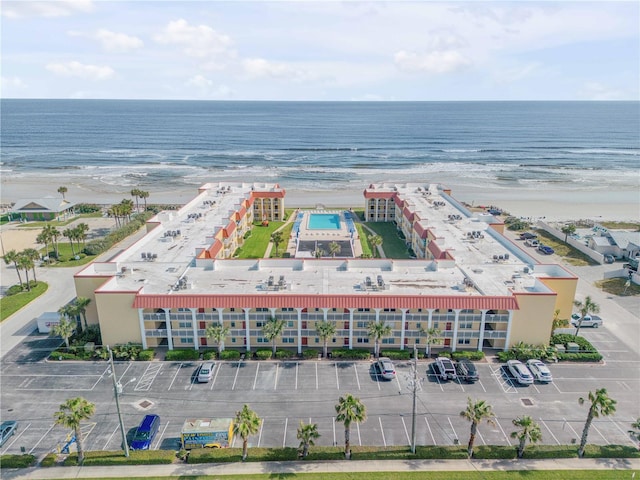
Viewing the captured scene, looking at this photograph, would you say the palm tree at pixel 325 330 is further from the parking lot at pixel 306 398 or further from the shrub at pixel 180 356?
the shrub at pixel 180 356

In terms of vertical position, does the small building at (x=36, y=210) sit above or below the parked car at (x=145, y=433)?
above

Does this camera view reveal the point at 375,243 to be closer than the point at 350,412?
No

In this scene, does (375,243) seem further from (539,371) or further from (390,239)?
(539,371)

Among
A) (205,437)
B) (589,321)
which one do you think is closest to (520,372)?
(589,321)

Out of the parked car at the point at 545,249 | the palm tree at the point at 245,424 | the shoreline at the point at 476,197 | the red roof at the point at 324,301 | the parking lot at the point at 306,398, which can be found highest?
the red roof at the point at 324,301

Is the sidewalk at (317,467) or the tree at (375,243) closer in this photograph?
the sidewalk at (317,467)

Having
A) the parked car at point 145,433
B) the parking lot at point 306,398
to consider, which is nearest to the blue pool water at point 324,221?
the parking lot at point 306,398

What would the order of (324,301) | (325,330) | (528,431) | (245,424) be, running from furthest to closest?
(324,301)
(325,330)
(528,431)
(245,424)
